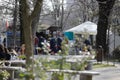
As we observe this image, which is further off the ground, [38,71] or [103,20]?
[38,71]

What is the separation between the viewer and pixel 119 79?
1620 centimetres

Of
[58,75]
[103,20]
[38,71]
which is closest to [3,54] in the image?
[58,75]

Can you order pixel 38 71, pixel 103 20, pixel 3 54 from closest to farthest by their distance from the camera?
pixel 38 71, pixel 3 54, pixel 103 20

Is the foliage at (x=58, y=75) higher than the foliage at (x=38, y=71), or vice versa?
the foliage at (x=38, y=71)

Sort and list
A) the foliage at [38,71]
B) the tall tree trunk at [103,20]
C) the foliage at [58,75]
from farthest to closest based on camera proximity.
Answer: the tall tree trunk at [103,20] < the foliage at [58,75] < the foliage at [38,71]

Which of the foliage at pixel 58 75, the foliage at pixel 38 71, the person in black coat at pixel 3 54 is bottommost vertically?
the person in black coat at pixel 3 54

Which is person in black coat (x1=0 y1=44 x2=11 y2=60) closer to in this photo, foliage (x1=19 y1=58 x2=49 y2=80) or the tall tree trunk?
foliage (x1=19 y1=58 x2=49 y2=80)

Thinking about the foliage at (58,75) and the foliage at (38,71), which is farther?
the foliage at (58,75)

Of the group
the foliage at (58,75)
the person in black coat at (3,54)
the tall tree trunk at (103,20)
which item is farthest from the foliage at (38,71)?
the tall tree trunk at (103,20)

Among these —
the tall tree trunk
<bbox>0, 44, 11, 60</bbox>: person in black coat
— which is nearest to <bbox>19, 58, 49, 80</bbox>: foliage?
<bbox>0, 44, 11, 60</bbox>: person in black coat

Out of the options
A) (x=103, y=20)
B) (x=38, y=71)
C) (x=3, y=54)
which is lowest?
(x=3, y=54)

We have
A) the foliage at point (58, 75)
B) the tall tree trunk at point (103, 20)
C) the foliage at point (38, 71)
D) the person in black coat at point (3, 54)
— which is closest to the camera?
the foliage at point (38, 71)

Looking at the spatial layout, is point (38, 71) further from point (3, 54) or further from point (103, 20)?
point (103, 20)

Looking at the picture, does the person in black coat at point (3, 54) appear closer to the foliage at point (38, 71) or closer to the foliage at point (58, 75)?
the foliage at point (58, 75)
